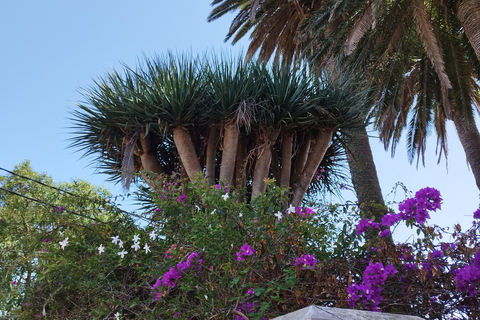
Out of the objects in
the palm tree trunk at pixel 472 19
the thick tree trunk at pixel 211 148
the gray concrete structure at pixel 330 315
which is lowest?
the gray concrete structure at pixel 330 315

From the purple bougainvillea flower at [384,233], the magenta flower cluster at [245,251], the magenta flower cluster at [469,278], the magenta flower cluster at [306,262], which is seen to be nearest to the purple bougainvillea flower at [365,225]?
the purple bougainvillea flower at [384,233]

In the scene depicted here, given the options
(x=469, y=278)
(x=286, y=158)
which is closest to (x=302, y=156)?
(x=286, y=158)

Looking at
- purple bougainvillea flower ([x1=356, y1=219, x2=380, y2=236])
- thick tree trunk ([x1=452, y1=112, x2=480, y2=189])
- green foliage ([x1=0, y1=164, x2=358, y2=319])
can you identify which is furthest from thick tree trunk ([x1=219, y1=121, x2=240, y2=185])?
thick tree trunk ([x1=452, y1=112, x2=480, y2=189])

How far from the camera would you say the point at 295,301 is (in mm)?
3875

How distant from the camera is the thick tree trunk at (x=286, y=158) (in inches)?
298

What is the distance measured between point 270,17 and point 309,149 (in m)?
4.57

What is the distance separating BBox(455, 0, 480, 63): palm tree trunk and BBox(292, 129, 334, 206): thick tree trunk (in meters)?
3.27

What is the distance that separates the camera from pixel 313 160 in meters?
7.73

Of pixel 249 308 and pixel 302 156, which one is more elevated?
pixel 302 156

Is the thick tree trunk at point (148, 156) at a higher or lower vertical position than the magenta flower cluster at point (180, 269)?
higher

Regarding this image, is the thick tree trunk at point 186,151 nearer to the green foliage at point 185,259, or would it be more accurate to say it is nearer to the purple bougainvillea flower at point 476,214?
the green foliage at point 185,259

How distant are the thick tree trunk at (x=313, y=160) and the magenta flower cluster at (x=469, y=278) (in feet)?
13.1

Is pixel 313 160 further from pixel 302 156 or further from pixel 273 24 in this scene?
pixel 273 24

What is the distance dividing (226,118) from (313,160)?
153 centimetres
